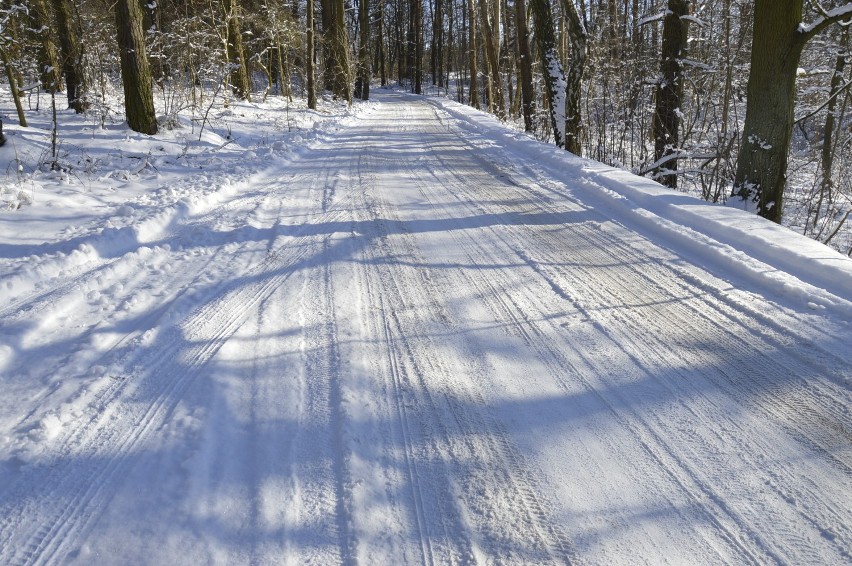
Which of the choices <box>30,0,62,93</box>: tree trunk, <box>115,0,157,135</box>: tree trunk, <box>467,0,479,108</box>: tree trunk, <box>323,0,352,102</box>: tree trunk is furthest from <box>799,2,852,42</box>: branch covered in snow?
<box>467,0,479,108</box>: tree trunk

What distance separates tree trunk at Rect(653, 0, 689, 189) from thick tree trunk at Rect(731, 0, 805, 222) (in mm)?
3139

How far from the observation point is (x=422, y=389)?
2756 mm

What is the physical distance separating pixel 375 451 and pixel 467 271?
2.19m

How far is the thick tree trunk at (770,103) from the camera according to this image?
5559 mm

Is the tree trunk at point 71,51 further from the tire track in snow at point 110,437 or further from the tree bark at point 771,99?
the tree bark at point 771,99

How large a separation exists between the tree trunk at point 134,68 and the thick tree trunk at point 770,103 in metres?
9.17

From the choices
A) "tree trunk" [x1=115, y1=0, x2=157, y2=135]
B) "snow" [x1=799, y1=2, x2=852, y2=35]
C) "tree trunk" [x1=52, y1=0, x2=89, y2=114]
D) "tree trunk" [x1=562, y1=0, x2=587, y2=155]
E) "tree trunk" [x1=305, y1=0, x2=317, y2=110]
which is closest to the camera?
"snow" [x1=799, y1=2, x2=852, y2=35]

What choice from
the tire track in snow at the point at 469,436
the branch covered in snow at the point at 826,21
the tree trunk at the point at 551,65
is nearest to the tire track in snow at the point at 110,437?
the tire track in snow at the point at 469,436

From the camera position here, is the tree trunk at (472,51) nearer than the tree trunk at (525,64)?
No

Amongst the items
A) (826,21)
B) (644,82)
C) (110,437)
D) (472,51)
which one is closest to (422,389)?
(110,437)

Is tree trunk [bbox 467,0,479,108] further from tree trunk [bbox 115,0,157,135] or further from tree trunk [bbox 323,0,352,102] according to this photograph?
tree trunk [bbox 115,0,157,135]

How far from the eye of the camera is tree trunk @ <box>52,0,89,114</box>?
10.2 metres

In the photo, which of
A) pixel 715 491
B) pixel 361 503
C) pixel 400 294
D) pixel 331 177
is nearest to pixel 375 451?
pixel 361 503

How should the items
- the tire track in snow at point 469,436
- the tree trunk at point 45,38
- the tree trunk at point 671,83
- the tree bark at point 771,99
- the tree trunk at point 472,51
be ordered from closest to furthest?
the tire track in snow at point 469,436
the tree bark at point 771,99
the tree trunk at point 671,83
the tree trunk at point 45,38
the tree trunk at point 472,51
